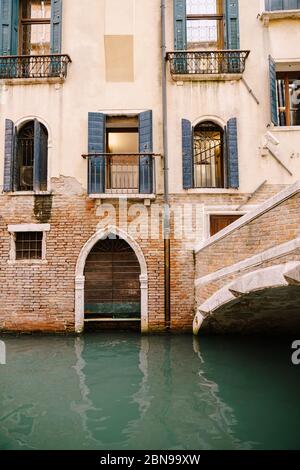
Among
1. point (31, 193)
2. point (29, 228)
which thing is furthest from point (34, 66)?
point (29, 228)

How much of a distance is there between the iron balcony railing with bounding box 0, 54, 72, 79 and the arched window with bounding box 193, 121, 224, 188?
330cm

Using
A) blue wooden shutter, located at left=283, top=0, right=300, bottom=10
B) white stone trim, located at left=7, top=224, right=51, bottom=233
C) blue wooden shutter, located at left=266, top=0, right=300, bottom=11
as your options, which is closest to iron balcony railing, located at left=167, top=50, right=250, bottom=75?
blue wooden shutter, located at left=266, top=0, right=300, bottom=11

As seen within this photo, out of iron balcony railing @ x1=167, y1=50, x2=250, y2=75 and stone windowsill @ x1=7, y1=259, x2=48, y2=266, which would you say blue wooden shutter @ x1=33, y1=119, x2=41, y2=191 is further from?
iron balcony railing @ x1=167, y1=50, x2=250, y2=75

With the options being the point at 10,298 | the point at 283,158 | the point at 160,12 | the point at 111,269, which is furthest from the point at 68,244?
the point at 160,12

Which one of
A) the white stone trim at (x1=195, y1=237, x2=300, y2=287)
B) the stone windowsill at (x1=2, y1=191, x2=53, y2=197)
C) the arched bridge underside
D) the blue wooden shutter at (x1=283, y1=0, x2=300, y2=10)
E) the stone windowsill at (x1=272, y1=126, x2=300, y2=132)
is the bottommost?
the arched bridge underside

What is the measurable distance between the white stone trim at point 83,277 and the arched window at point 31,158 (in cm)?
168

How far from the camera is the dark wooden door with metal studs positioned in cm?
801

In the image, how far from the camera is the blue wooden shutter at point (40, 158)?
7.59 metres

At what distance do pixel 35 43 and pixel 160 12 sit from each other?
3.02 m

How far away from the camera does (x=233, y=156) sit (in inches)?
298

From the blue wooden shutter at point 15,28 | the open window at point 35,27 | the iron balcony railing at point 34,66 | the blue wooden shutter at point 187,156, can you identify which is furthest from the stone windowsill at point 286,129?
the blue wooden shutter at point 15,28

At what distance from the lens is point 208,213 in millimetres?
7590

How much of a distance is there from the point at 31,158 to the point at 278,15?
639 cm

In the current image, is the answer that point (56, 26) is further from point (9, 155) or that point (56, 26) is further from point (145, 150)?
point (145, 150)
